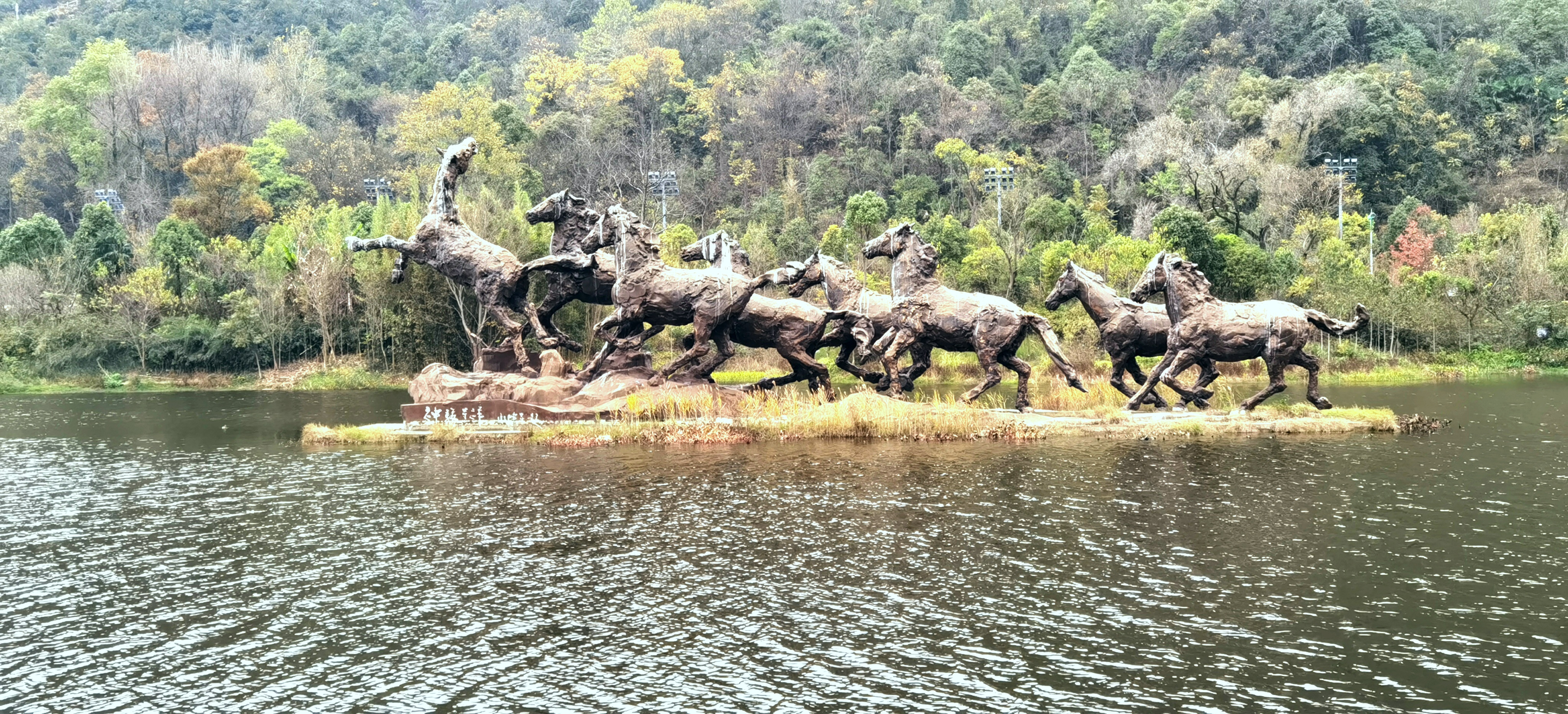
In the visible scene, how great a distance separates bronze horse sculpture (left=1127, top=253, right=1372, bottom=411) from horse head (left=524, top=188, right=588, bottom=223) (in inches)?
447

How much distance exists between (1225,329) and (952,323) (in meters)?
4.90

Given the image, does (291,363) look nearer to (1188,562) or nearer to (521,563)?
(521,563)

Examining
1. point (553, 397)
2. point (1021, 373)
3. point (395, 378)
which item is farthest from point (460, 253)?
point (395, 378)

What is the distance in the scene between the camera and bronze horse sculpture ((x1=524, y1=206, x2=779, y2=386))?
2364 centimetres

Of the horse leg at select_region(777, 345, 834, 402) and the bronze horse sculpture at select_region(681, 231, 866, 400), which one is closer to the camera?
the bronze horse sculpture at select_region(681, 231, 866, 400)

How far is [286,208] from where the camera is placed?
62969mm

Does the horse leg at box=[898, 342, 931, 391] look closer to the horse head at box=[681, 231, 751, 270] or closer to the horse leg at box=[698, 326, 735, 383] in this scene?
the horse leg at box=[698, 326, 735, 383]

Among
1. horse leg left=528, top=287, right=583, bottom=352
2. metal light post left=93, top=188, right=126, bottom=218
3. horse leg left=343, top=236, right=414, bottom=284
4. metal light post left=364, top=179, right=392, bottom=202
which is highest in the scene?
metal light post left=93, top=188, right=126, bottom=218

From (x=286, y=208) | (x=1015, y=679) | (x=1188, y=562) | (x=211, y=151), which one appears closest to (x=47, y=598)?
(x=1015, y=679)

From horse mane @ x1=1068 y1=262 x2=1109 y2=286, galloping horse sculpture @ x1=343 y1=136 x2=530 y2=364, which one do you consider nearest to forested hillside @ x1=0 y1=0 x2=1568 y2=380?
galloping horse sculpture @ x1=343 y1=136 x2=530 y2=364

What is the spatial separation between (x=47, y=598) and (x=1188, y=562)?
443 inches

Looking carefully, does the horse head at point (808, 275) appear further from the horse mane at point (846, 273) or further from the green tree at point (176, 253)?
the green tree at point (176, 253)

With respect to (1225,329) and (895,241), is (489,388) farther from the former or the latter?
(1225,329)

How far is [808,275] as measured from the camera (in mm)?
24828
